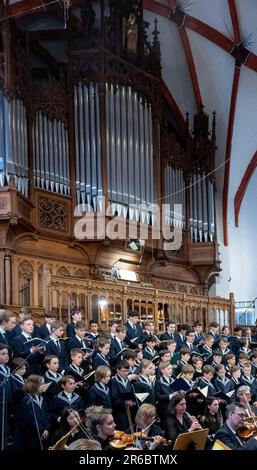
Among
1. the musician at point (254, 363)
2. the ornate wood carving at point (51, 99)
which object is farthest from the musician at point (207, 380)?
the ornate wood carving at point (51, 99)

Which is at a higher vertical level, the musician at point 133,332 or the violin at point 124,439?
the musician at point 133,332

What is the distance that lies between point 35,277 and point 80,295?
1206 millimetres

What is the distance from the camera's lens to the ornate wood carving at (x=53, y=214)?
11.2m

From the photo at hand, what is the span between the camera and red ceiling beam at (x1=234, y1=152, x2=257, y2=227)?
16.5 m

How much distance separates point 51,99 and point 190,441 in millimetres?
8430

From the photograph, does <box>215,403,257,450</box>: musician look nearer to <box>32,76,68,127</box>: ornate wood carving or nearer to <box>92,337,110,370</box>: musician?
<box>92,337,110,370</box>: musician

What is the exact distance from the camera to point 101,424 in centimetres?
461

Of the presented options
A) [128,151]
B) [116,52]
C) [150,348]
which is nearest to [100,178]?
[128,151]

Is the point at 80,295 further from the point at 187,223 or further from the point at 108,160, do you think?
the point at 187,223

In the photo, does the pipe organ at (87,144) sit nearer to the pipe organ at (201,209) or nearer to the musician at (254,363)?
the pipe organ at (201,209)

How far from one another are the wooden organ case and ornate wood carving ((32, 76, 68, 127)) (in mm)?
22

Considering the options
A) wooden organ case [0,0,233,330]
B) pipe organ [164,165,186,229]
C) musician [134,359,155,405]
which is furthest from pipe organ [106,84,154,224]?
musician [134,359,155,405]
